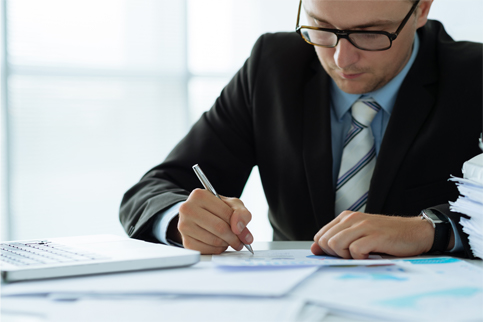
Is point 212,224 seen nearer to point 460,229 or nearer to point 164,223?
point 164,223

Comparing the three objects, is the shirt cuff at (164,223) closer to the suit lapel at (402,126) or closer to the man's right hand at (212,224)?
the man's right hand at (212,224)

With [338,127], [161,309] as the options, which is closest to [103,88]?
[338,127]

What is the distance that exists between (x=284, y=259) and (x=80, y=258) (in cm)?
36

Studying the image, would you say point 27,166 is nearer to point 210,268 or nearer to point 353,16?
point 353,16

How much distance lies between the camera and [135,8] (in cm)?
350

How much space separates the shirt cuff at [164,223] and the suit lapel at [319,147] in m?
0.47

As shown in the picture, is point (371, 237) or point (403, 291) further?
point (371, 237)

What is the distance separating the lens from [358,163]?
150 cm

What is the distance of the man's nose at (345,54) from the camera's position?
139 cm

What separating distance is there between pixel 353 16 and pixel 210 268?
86cm

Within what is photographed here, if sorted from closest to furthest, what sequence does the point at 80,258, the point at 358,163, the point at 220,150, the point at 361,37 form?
1. the point at 80,258
2. the point at 361,37
3. the point at 358,163
4. the point at 220,150

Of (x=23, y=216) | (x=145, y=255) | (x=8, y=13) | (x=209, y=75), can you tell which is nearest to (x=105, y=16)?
(x=8, y=13)

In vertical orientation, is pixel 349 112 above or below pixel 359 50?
below

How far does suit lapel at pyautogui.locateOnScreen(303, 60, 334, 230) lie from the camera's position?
1.50 metres
